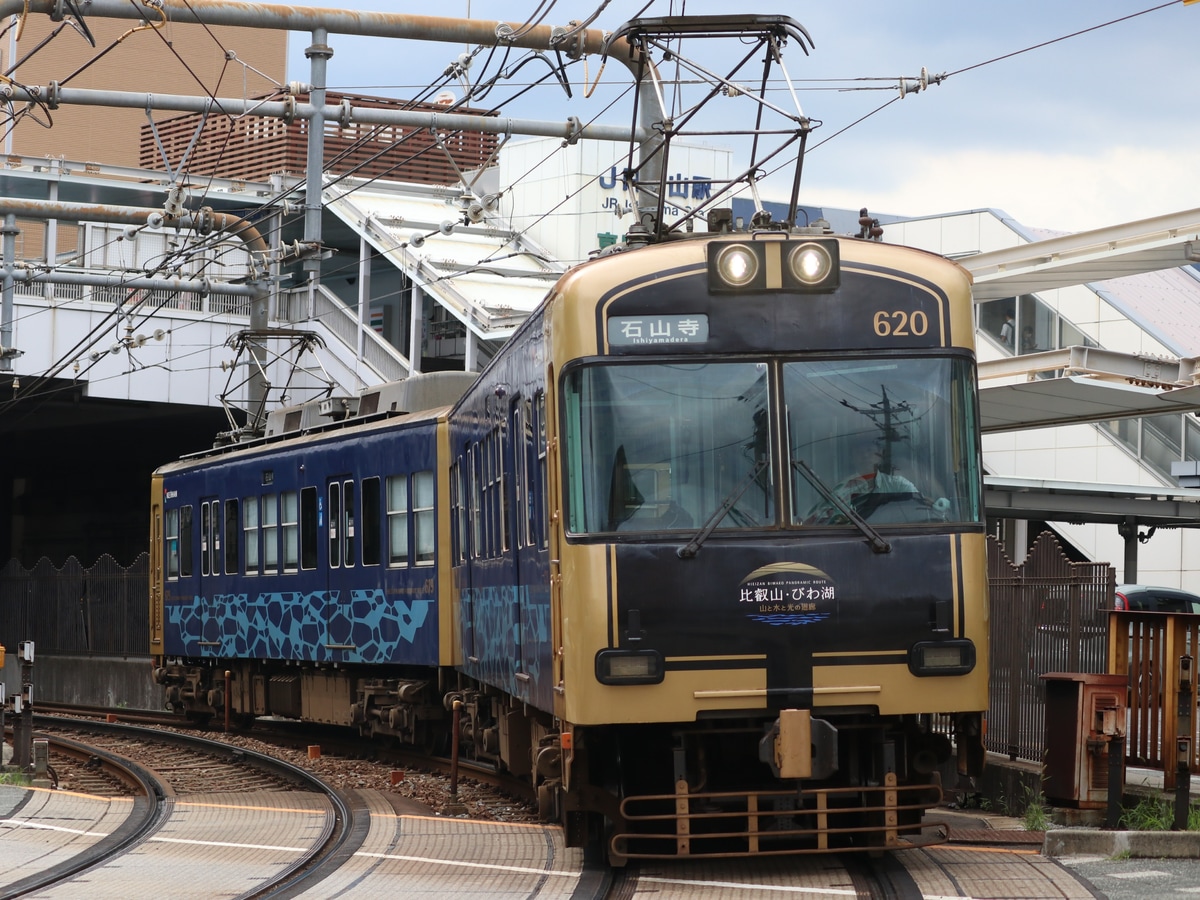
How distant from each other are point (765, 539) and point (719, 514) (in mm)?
246

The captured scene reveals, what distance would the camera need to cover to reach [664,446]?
339 inches

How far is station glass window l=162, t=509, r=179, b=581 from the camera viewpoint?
21562 millimetres

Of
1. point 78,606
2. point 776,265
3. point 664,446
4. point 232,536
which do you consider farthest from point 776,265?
point 78,606

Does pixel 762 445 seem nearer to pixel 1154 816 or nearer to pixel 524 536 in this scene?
pixel 524 536

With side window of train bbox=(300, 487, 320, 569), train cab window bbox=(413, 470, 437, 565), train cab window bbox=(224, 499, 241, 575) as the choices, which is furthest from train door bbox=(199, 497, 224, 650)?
train cab window bbox=(413, 470, 437, 565)

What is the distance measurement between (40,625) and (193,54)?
5214 cm

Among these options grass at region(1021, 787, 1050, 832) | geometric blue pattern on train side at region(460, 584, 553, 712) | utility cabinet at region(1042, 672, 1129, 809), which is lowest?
grass at region(1021, 787, 1050, 832)

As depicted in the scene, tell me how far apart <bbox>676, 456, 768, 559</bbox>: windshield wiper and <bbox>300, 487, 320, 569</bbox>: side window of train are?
968 centimetres

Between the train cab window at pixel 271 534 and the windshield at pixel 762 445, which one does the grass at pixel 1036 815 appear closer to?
the windshield at pixel 762 445

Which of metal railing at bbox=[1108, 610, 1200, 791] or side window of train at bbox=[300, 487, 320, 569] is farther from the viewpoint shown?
side window of train at bbox=[300, 487, 320, 569]

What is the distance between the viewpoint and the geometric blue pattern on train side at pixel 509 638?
31.4 ft

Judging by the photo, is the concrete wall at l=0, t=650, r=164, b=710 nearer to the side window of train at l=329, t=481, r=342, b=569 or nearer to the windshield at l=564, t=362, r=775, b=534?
the side window of train at l=329, t=481, r=342, b=569

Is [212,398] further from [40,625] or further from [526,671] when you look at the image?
[526,671]

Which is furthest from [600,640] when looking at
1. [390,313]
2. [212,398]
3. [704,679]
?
[390,313]
